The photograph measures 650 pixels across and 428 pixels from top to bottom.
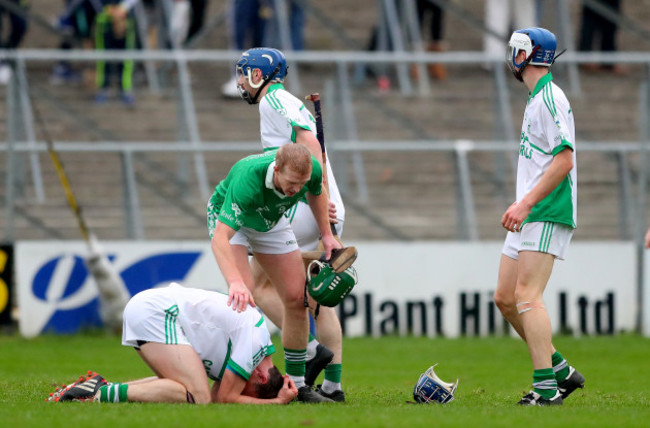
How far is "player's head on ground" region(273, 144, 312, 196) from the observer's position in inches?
329

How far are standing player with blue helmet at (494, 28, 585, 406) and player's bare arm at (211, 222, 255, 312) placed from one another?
182 cm

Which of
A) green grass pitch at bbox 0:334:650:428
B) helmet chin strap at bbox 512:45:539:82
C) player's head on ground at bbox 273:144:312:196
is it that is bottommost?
green grass pitch at bbox 0:334:650:428

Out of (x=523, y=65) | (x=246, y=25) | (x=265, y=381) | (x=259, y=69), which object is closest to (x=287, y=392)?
(x=265, y=381)

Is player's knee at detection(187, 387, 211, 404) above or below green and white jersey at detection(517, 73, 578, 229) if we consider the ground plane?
below

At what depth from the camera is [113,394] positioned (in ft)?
28.7

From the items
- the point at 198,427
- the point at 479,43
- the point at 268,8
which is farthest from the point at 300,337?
the point at 479,43

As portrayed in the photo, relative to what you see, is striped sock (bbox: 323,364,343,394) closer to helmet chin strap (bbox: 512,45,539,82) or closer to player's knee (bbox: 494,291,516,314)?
player's knee (bbox: 494,291,516,314)

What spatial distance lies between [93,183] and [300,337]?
6.88m

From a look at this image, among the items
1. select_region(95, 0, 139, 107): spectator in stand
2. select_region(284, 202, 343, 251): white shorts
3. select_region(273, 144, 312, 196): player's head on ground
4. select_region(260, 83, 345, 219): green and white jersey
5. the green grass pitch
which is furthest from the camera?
select_region(95, 0, 139, 107): spectator in stand

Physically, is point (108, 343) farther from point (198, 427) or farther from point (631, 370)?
point (198, 427)

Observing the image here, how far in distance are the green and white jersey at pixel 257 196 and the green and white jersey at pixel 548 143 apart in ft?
4.79

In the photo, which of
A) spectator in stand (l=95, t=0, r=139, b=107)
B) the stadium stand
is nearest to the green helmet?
the stadium stand

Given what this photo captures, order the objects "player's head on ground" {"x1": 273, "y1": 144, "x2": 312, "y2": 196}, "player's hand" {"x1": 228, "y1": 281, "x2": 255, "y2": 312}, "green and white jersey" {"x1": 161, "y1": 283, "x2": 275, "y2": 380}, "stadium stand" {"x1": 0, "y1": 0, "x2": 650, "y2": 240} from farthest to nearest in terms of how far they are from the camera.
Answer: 1. "stadium stand" {"x1": 0, "y1": 0, "x2": 650, "y2": 240}
2. "green and white jersey" {"x1": 161, "y1": 283, "x2": 275, "y2": 380}
3. "player's head on ground" {"x1": 273, "y1": 144, "x2": 312, "y2": 196}
4. "player's hand" {"x1": 228, "y1": 281, "x2": 255, "y2": 312}

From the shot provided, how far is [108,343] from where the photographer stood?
46.4 feet
